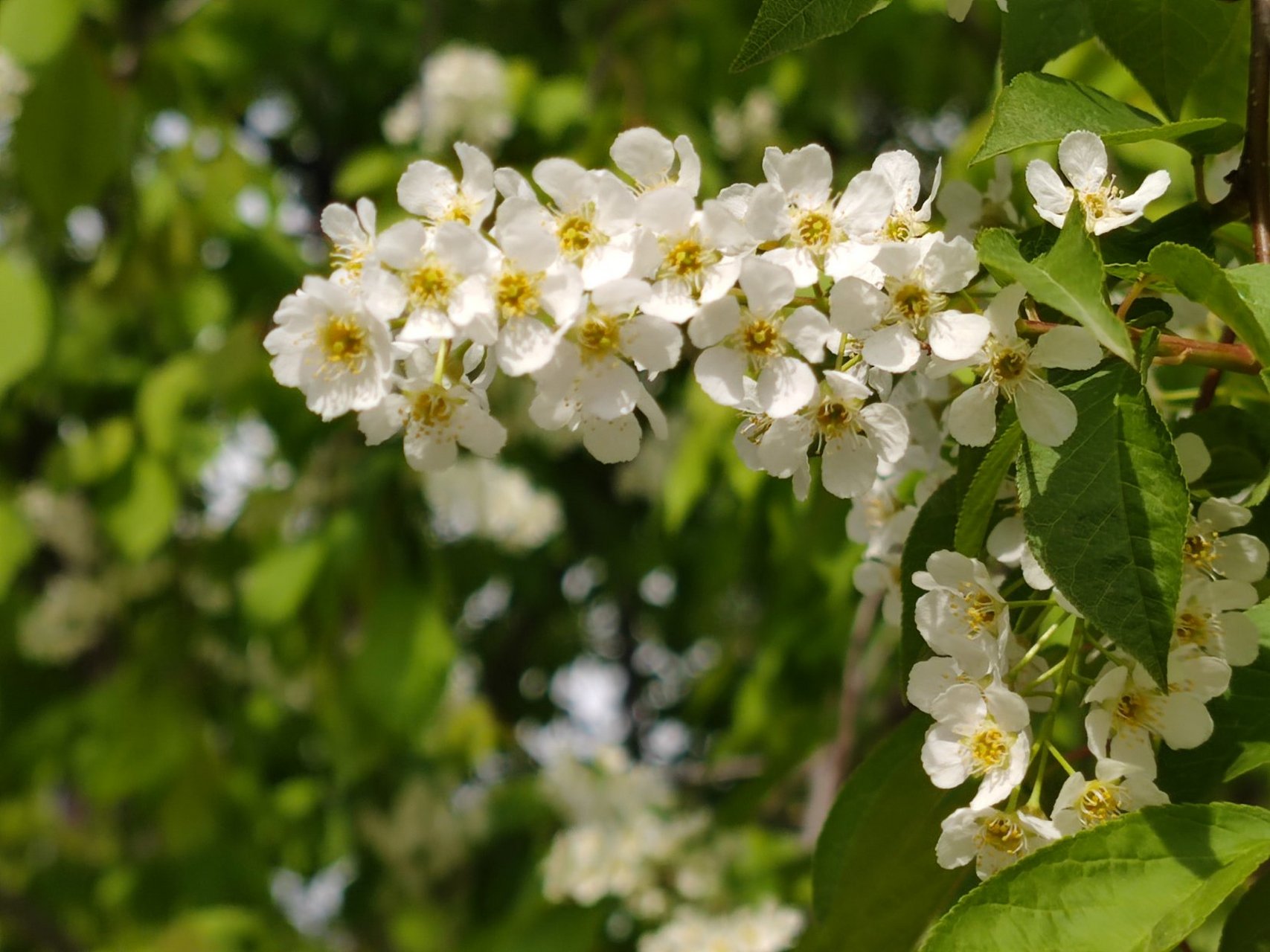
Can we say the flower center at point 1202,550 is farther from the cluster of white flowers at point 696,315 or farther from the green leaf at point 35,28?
the green leaf at point 35,28

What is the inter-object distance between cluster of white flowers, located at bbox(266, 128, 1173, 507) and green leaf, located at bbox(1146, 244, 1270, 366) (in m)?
0.05

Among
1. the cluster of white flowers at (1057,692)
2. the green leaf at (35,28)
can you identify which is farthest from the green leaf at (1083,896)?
the green leaf at (35,28)

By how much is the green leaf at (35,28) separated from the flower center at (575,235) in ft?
5.32

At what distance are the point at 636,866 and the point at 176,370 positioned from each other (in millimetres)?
1303

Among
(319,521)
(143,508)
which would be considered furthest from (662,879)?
(143,508)

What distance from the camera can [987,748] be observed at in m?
A: 0.67

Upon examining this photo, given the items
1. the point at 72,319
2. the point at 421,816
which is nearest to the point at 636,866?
the point at 421,816

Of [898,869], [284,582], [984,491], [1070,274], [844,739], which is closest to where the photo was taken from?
[1070,274]

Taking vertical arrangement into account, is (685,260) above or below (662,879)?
above

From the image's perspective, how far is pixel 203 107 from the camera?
2951 mm

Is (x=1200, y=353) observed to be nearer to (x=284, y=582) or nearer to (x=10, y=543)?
(x=284, y=582)

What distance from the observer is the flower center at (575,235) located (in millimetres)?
659

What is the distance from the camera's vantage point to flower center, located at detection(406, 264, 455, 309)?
651 millimetres

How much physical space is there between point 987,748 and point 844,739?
147cm
